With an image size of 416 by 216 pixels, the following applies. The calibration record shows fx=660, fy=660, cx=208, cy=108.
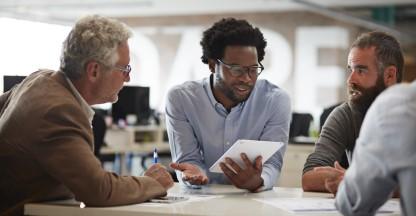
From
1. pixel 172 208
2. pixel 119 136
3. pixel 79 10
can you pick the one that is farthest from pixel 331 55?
pixel 172 208

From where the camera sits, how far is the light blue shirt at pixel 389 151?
139 cm

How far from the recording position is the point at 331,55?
1298 centimetres

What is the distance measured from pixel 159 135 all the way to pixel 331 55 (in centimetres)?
544

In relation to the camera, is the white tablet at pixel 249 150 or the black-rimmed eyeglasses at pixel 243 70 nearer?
the white tablet at pixel 249 150

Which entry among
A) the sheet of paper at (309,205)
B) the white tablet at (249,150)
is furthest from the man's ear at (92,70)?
the sheet of paper at (309,205)

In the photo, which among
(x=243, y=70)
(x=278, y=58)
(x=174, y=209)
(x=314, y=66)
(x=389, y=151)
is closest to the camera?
Answer: (x=389, y=151)

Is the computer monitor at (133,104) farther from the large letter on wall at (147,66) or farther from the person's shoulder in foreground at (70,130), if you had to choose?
the large letter on wall at (147,66)

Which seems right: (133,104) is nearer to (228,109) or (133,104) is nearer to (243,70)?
(228,109)

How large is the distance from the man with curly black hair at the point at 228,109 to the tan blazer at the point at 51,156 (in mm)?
731

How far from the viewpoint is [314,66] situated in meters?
13.1

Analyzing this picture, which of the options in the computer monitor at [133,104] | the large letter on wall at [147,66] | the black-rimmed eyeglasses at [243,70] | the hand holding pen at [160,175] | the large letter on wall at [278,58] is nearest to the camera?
the hand holding pen at [160,175]

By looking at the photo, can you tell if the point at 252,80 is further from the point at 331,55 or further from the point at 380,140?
the point at 331,55

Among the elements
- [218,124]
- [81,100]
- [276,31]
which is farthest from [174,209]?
[276,31]

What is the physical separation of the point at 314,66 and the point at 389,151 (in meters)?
11.8
